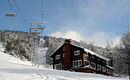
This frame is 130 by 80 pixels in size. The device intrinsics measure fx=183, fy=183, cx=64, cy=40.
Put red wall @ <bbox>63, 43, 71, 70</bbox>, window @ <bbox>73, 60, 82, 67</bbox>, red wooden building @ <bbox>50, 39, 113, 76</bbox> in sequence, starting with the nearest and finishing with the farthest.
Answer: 1. red wooden building @ <bbox>50, 39, 113, 76</bbox>
2. window @ <bbox>73, 60, 82, 67</bbox>
3. red wall @ <bbox>63, 43, 71, 70</bbox>

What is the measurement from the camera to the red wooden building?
4207cm

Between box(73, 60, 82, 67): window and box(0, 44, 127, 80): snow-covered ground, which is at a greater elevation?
box(73, 60, 82, 67): window

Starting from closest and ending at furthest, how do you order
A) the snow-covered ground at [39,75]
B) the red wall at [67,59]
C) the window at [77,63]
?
the snow-covered ground at [39,75] < the window at [77,63] < the red wall at [67,59]

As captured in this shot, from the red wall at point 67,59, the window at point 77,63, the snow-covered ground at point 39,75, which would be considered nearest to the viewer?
the snow-covered ground at point 39,75

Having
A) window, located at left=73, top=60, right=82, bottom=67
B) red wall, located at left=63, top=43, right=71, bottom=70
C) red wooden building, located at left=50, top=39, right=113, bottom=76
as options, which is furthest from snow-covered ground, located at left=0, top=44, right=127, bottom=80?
red wall, located at left=63, top=43, right=71, bottom=70

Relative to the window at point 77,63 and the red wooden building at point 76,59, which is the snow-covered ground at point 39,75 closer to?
the red wooden building at point 76,59

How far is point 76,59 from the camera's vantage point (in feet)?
142

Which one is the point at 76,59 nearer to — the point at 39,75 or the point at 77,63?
the point at 77,63

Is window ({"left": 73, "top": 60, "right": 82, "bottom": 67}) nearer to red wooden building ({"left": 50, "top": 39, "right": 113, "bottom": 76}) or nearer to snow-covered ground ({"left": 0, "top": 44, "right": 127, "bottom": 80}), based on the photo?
red wooden building ({"left": 50, "top": 39, "right": 113, "bottom": 76})

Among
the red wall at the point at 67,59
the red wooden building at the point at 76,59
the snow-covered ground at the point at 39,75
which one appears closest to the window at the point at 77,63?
the red wooden building at the point at 76,59

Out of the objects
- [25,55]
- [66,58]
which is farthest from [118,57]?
[25,55]

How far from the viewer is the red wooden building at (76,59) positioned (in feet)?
138

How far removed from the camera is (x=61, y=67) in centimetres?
4606

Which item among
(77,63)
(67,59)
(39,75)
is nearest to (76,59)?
(77,63)
